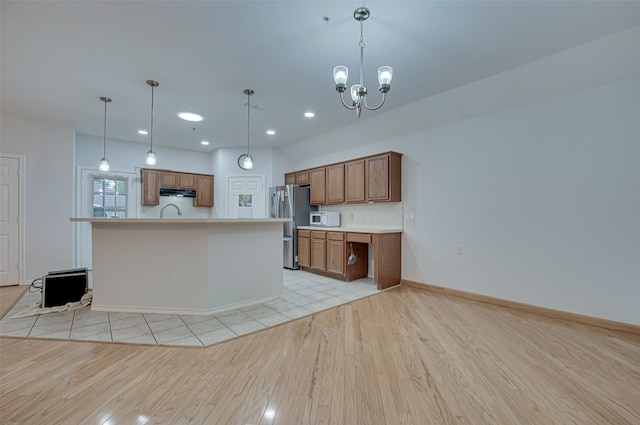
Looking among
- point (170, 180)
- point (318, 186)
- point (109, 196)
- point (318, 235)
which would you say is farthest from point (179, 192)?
point (318, 235)

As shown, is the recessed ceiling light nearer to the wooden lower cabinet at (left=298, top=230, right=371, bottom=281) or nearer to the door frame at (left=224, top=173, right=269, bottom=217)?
the door frame at (left=224, top=173, right=269, bottom=217)

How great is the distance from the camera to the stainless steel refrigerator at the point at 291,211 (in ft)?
18.7

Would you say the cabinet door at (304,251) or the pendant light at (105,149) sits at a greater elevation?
the pendant light at (105,149)

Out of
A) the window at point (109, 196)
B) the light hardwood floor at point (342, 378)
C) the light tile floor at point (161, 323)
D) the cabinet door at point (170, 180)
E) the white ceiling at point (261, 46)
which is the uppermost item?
the white ceiling at point (261, 46)

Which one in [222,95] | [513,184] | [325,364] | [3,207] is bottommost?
[325,364]

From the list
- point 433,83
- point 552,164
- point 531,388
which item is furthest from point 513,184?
point 531,388

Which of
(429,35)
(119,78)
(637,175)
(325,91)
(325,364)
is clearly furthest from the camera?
(325,91)

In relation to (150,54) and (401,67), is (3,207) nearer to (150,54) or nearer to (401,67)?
(150,54)

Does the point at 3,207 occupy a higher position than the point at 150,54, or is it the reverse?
the point at 150,54

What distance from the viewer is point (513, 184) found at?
3445 mm

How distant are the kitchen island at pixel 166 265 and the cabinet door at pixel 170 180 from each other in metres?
3.39

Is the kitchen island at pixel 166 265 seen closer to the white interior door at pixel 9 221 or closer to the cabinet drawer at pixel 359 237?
the cabinet drawer at pixel 359 237

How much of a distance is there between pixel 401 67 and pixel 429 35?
56 cm

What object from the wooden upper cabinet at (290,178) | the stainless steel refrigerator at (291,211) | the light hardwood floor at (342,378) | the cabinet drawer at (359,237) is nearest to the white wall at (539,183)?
the light hardwood floor at (342,378)
